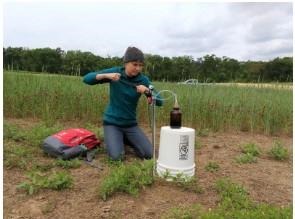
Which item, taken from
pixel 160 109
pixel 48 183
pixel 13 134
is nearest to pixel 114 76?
pixel 48 183

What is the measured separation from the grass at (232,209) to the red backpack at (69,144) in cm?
128

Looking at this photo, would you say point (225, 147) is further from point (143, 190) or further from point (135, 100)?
point (143, 190)

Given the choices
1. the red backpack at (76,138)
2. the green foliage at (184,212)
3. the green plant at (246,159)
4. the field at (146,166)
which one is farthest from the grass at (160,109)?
the green foliage at (184,212)

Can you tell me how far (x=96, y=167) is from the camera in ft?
10.1

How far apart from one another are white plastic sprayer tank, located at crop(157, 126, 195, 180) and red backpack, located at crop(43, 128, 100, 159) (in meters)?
0.93

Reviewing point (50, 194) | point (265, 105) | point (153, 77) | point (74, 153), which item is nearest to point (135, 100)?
point (74, 153)

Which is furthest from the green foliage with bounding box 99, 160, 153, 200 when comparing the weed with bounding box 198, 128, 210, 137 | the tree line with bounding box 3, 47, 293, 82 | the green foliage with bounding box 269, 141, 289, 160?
the tree line with bounding box 3, 47, 293, 82

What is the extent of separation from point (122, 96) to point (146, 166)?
3.05 ft

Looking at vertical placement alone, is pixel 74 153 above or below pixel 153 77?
below

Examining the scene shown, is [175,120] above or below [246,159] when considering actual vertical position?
above

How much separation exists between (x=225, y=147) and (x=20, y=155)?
2.11 m

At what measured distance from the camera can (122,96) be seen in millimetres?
3502

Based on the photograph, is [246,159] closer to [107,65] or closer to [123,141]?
[123,141]

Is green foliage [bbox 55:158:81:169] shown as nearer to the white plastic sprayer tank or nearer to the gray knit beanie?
the white plastic sprayer tank
